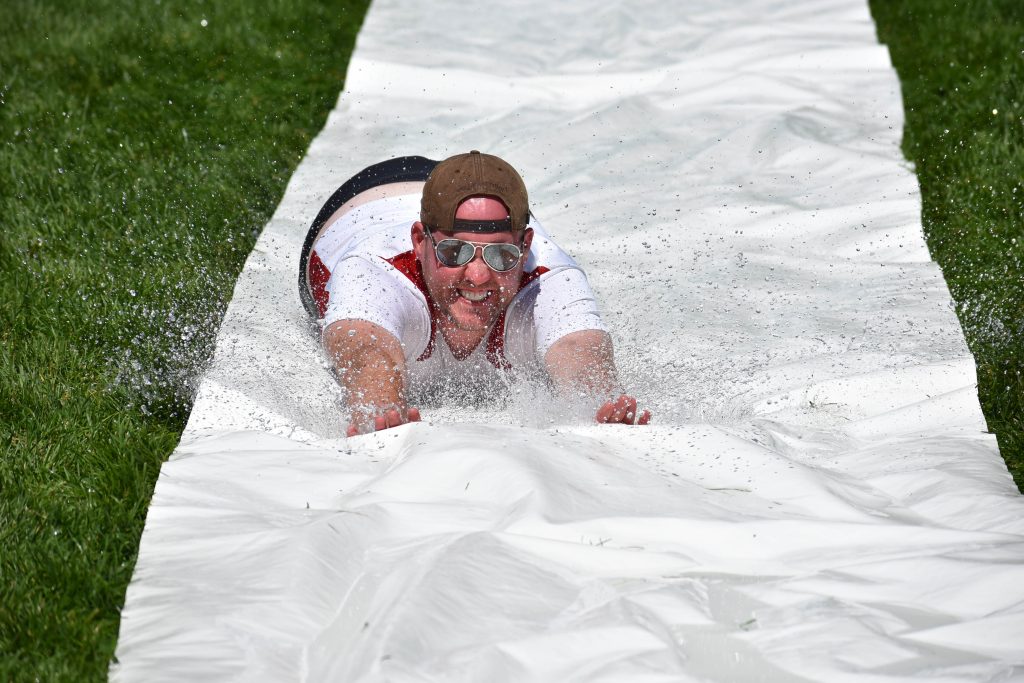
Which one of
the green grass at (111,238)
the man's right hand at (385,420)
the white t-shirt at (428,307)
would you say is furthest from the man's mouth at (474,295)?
the green grass at (111,238)

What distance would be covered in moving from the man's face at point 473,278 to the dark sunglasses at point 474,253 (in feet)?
0.04

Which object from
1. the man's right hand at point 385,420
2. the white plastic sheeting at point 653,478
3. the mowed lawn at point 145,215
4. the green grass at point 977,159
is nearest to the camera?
the white plastic sheeting at point 653,478

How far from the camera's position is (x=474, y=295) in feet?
10.8

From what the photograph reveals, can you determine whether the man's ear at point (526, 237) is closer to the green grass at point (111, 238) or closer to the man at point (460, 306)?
the man at point (460, 306)

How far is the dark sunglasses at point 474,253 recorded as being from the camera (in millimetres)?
3180

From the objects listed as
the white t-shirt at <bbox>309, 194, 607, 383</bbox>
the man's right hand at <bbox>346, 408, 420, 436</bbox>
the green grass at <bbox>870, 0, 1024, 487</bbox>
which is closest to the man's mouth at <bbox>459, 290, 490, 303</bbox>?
the white t-shirt at <bbox>309, 194, 607, 383</bbox>

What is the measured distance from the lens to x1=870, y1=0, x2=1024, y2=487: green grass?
361 centimetres

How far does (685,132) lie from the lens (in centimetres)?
544

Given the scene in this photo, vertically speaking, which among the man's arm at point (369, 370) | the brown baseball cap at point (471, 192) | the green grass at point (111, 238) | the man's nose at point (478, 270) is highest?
the brown baseball cap at point (471, 192)

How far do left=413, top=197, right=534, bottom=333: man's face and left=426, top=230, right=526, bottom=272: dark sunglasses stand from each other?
12mm

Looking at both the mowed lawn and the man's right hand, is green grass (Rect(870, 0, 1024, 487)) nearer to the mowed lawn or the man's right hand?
the mowed lawn

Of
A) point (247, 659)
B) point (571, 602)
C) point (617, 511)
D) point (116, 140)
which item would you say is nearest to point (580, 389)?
point (617, 511)

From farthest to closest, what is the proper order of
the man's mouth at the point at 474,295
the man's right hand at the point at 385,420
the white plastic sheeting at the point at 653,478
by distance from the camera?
the man's mouth at the point at 474,295 → the man's right hand at the point at 385,420 → the white plastic sheeting at the point at 653,478

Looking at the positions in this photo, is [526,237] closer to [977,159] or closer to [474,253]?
[474,253]
